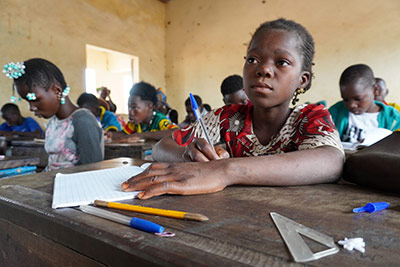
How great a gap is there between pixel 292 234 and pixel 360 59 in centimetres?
520

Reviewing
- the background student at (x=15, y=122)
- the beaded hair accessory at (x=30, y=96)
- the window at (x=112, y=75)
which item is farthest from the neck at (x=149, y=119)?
the window at (x=112, y=75)

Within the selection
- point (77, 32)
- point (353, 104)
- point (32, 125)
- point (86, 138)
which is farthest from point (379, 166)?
point (77, 32)

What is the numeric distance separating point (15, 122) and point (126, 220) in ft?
15.9

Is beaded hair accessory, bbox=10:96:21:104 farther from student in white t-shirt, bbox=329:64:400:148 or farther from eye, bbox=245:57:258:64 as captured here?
student in white t-shirt, bbox=329:64:400:148

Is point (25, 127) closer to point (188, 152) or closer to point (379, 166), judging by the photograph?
point (188, 152)

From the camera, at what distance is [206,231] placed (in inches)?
15.0

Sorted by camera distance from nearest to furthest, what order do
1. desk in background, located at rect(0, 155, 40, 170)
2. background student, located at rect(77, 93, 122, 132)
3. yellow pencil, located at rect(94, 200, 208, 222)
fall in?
yellow pencil, located at rect(94, 200, 208, 222), desk in background, located at rect(0, 155, 40, 170), background student, located at rect(77, 93, 122, 132)

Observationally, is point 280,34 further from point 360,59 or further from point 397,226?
point 360,59

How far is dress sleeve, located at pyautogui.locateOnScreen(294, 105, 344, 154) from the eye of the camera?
0.76 m

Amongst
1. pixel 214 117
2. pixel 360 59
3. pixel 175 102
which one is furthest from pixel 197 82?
pixel 214 117

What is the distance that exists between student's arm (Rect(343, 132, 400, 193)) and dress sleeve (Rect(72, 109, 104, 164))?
4.27 feet

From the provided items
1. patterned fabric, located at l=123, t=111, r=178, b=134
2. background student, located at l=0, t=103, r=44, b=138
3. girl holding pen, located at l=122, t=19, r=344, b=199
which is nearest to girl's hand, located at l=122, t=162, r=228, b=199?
girl holding pen, located at l=122, t=19, r=344, b=199

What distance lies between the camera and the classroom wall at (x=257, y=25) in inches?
176

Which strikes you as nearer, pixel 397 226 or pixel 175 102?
pixel 397 226
